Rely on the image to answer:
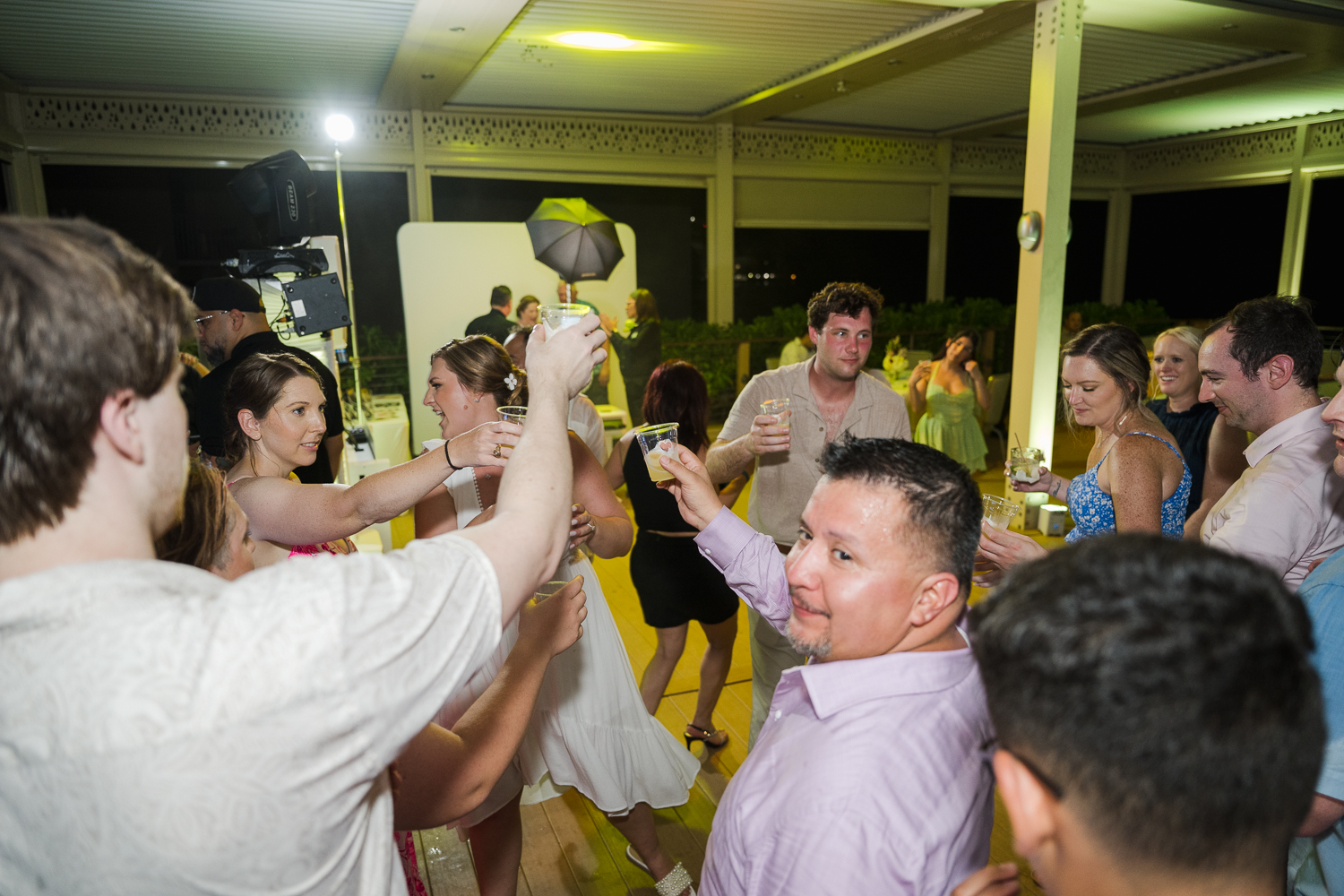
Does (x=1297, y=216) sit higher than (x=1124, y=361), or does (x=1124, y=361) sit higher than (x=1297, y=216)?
(x=1297, y=216)

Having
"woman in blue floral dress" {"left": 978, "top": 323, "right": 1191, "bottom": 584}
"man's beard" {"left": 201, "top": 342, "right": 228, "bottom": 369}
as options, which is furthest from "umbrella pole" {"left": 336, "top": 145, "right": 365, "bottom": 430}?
"woman in blue floral dress" {"left": 978, "top": 323, "right": 1191, "bottom": 584}

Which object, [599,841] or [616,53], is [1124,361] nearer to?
[599,841]

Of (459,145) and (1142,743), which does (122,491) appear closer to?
(1142,743)

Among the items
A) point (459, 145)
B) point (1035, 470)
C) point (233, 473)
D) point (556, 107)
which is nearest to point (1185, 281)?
point (556, 107)

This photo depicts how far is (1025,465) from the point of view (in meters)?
2.70

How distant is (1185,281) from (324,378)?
15.2 m

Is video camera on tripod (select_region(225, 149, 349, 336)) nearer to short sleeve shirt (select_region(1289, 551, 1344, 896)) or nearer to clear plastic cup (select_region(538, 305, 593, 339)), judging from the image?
clear plastic cup (select_region(538, 305, 593, 339))

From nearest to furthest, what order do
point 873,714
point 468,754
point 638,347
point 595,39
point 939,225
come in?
point 873,714 < point 468,754 < point 595,39 < point 638,347 < point 939,225

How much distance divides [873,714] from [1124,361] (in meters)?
1.97

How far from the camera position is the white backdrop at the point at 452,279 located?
8.25 m

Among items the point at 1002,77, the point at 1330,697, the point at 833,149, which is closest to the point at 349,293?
the point at 1330,697

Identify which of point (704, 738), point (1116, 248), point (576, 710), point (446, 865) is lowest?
point (446, 865)

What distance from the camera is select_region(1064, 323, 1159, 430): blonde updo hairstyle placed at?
256cm

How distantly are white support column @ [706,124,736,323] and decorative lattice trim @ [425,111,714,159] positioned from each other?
0.65ft
